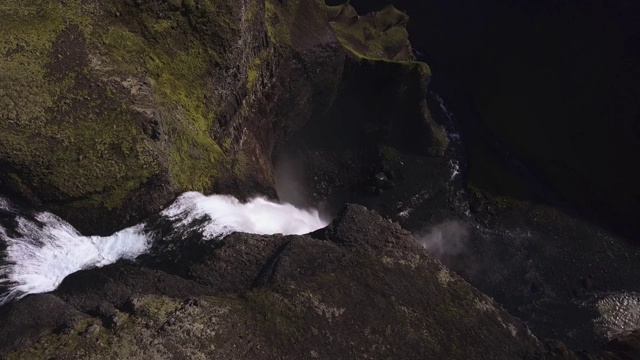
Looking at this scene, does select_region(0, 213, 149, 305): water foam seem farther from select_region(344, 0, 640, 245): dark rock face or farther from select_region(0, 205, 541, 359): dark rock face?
select_region(344, 0, 640, 245): dark rock face

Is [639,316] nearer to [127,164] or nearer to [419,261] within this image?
[419,261]

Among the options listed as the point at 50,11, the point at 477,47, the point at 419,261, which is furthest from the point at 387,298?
the point at 477,47

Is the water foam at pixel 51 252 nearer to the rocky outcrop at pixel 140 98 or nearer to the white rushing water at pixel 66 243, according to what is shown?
the white rushing water at pixel 66 243

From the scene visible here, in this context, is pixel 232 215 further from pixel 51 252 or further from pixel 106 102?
pixel 51 252

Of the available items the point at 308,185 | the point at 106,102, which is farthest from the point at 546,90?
the point at 106,102

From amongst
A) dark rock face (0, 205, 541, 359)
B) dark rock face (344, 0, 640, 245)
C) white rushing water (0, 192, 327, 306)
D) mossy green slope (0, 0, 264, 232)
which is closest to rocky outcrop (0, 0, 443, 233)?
mossy green slope (0, 0, 264, 232)

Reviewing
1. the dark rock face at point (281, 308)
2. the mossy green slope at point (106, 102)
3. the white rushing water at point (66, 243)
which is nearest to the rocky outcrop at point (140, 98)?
the mossy green slope at point (106, 102)
